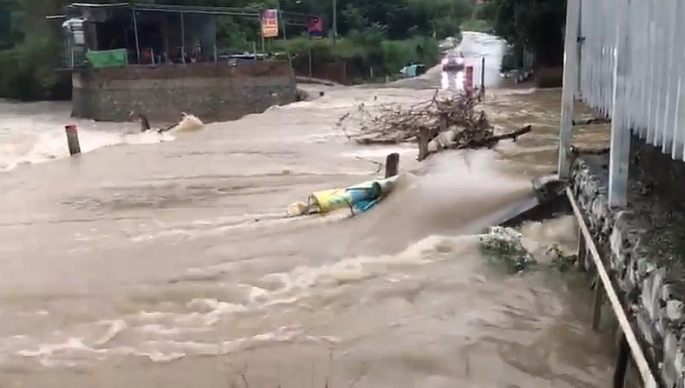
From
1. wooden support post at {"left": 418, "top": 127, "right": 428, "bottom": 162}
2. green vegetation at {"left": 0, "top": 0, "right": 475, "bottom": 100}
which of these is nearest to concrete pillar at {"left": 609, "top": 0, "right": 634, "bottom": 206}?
wooden support post at {"left": 418, "top": 127, "right": 428, "bottom": 162}

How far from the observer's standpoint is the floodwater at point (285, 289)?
616 centimetres

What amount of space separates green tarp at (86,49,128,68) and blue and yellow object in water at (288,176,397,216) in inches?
1119

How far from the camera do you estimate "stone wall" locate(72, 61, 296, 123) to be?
35.4 metres

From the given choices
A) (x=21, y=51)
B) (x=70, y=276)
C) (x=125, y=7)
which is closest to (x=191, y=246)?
(x=70, y=276)

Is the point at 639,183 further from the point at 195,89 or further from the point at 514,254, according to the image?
the point at 195,89

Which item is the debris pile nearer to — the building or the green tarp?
the building

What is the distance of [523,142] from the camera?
15000 mm

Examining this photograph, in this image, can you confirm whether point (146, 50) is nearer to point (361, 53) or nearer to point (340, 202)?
point (361, 53)

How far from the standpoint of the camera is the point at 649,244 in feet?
16.5

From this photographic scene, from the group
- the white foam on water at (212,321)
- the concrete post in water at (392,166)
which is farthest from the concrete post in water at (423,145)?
the white foam on water at (212,321)

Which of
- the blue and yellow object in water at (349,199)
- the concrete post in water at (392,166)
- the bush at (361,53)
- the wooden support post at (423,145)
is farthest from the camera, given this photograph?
the bush at (361,53)

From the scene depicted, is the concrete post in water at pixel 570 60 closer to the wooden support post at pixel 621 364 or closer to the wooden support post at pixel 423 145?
the wooden support post at pixel 621 364

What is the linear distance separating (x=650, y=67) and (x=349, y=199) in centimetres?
663

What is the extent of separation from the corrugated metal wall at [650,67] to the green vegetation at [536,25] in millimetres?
24137
